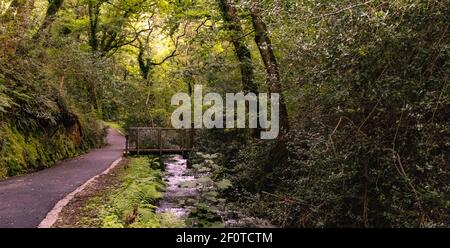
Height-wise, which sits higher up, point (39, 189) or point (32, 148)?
point (32, 148)

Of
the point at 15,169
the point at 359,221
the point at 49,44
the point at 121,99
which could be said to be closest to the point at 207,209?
the point at 359,221

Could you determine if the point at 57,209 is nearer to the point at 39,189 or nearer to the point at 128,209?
the point at 128,209

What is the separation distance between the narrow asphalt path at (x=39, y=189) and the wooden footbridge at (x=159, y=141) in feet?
10.5

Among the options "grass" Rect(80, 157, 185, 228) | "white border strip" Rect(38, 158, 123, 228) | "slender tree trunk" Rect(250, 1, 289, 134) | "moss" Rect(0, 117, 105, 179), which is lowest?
"grass" Rect(80, 157, 185, 228)

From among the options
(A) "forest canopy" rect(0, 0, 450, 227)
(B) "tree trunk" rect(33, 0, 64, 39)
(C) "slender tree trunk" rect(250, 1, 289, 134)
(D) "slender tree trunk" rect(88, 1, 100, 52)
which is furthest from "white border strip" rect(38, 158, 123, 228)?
(D) "slender tree trunk" rect(88, 1, 100, 52)

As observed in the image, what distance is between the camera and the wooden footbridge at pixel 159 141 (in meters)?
20.5

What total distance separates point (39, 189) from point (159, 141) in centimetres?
987

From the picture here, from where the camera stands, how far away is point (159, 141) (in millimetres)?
20609

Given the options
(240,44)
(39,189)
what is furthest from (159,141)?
(39,189)

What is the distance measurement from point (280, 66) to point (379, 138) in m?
5.64

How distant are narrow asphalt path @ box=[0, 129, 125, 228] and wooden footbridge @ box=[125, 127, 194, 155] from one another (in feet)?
10.5

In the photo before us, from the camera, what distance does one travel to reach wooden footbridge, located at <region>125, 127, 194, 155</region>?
20.5 metres

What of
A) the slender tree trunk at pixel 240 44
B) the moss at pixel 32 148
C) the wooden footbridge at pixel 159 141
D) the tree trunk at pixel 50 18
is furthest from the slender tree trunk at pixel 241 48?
the tree trunk at pixel 50 18

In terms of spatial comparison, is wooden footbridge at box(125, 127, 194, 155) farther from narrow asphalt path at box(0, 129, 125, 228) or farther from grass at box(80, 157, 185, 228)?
grass at box(80, 157, 185, 228)
